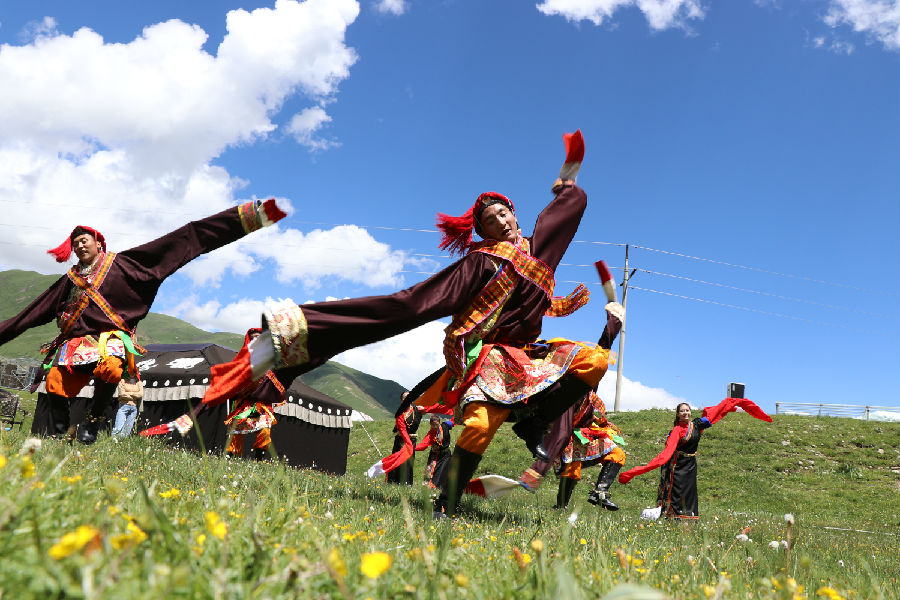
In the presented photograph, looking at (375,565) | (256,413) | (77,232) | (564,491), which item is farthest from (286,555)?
(256,413)

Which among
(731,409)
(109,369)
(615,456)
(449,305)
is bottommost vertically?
(615,456)

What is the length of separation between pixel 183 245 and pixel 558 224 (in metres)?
3.48

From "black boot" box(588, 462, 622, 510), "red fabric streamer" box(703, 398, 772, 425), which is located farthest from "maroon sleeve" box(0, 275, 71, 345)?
"red fabric streamer" box(703, 398, 772, 425)

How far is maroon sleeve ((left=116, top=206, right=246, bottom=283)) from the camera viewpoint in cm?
537

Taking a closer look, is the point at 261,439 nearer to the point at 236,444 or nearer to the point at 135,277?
the point at 236,444

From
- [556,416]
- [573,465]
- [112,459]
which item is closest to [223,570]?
[556,416]

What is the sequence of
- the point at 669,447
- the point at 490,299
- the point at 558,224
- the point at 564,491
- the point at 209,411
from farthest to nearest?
1. the point at 209,411
2. the point at 669,447
3. the point at 564,491
4. the point at 558,224
5. the point at 490,299

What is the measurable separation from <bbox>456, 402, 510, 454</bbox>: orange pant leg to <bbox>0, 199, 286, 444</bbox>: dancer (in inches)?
108

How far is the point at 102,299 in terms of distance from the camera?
554cm

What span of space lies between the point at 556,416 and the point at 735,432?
1813 centimetres

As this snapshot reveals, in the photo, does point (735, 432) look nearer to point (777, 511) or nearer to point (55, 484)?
point (777, 511)

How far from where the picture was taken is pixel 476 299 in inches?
153

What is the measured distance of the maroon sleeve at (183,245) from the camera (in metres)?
5.37

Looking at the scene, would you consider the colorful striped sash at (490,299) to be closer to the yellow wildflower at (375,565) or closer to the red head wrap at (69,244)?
the yellow wildflower at (375,565)
